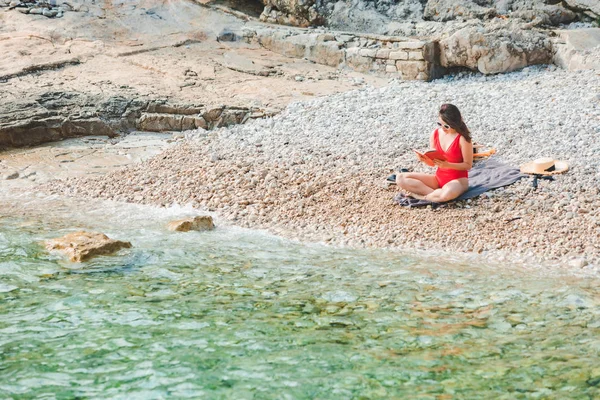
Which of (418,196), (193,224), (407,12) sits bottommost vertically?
(193,224)

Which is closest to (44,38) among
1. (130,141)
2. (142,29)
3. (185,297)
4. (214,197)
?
(142,29)

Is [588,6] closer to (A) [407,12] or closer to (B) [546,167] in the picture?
(A) [407,12]

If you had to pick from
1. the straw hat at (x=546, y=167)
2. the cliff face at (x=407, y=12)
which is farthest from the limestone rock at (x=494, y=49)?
the straw hat at (x=546, y=167)

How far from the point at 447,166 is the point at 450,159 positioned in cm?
9

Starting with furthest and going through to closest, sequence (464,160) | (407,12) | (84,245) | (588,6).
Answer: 1. (407,12)
2. (588,6)
3. (464,160)
4. (84,245)

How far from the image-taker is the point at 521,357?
147 inches

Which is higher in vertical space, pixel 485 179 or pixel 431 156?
pixel 431 156

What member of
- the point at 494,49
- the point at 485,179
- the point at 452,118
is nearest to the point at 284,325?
the point at 452,118

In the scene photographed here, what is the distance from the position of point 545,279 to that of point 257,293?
80.7 inches

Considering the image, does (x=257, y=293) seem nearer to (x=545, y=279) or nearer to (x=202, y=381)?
(x=202, y=381)

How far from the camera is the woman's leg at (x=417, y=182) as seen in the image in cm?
639

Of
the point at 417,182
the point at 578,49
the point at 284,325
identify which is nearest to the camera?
the point at 284,325

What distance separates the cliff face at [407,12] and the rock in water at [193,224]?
6813 mm

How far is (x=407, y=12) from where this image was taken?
12.4 m
